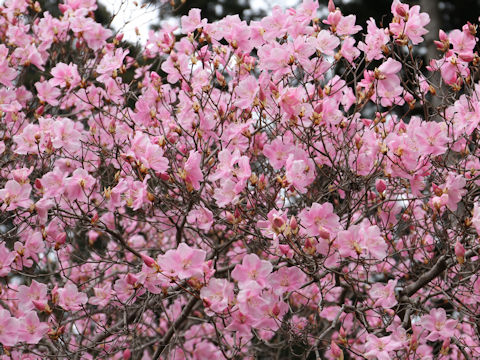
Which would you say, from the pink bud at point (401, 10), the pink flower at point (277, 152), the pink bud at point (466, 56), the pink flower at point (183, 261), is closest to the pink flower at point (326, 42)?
the pink bud at point (401, 10)

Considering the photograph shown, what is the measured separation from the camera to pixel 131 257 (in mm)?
4211

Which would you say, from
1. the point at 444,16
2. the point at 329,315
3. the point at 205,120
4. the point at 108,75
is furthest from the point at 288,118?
the point at 444,16

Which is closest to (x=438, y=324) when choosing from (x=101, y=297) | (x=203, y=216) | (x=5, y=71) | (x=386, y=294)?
(x=386, y=294)

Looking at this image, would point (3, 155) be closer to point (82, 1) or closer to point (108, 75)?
point (108, 75)

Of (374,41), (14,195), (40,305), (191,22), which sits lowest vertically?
(40,305)

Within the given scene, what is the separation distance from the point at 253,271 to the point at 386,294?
67 centimetres

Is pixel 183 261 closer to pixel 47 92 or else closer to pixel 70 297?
pixel 70 297

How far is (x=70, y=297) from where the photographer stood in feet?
8.10

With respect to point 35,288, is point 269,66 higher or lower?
higher

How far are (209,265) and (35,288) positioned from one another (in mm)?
843

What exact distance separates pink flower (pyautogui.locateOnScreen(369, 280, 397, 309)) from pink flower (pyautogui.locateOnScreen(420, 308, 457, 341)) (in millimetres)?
170

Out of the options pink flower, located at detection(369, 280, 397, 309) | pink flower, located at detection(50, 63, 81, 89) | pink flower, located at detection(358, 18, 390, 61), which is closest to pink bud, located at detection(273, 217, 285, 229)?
pink flower, located at detection(369, 280, 397, 309)

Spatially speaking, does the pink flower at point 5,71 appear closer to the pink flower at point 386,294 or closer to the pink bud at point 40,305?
the pink bud at point 40,305

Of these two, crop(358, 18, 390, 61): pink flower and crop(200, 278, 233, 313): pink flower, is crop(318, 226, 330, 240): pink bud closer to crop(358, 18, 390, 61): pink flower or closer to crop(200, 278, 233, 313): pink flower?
crop(200, 278, 233, 313): pink flower
